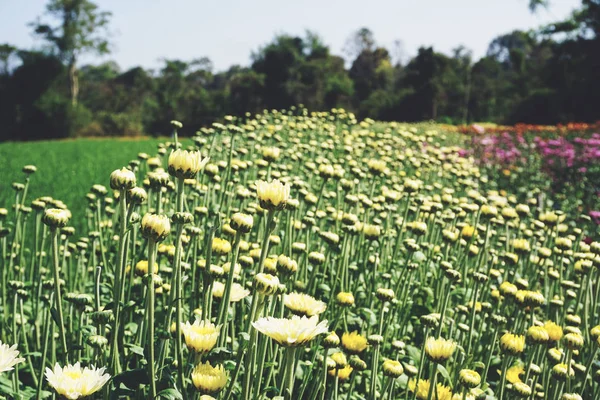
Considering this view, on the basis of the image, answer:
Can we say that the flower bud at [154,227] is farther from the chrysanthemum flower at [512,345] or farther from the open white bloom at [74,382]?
the chrysanthemum flower at [512,345]

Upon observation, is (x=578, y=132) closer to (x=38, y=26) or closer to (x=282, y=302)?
(x=282, y=302)

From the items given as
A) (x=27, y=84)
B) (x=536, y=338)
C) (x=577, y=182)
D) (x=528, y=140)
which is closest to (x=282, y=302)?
(x=536, y=338)

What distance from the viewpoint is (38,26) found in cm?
3859

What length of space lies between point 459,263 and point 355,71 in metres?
49.9

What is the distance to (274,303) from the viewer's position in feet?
4.73

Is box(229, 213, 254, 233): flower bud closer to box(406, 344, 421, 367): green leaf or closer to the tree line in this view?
box(406, 344, 421, 367): green leaf

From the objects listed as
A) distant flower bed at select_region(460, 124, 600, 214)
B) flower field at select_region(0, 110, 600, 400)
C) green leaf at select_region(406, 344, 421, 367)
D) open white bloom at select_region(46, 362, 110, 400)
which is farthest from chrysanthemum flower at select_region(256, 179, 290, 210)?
distant flower bed at select_region(460, 124, 600, 214)

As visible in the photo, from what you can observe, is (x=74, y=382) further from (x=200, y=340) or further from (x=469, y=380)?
(x=469, y=380)

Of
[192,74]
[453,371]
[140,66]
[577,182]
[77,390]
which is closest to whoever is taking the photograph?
[77,390]

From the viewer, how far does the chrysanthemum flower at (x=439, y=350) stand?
1.46m

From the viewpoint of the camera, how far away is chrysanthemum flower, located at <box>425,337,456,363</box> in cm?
146

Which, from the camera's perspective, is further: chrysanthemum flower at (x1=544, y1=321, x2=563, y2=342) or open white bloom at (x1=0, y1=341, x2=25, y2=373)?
chrysanthemum flower at (x1=544, y1=321, x2=563, y2=342)

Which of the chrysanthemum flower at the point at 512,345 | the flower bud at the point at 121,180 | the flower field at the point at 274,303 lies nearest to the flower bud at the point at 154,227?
the flower field at the point at 274,303

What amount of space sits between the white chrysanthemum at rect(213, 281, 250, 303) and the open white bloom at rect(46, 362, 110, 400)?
52 centimetres
